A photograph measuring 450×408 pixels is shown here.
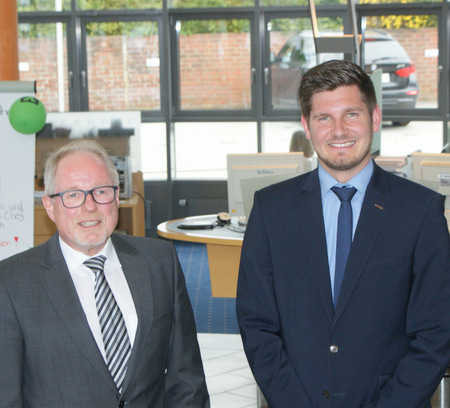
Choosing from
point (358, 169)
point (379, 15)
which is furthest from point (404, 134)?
point (358, 169)

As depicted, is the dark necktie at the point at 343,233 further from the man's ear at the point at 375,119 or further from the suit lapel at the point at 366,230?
the man's ear at the point at 375,119

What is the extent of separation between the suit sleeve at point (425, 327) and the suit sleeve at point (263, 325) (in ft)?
0.79

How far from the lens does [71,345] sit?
169cm

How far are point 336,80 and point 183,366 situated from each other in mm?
864

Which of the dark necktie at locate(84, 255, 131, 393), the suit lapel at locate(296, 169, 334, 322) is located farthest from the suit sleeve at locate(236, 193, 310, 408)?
the dark necktie at locate(84, 255, 131, 393)

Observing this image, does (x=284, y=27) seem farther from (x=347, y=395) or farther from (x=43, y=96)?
(x=347, y=395)

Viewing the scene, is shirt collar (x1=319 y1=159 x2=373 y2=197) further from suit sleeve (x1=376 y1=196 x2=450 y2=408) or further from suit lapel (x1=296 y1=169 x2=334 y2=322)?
suit sleeve (x1=376 y1=196 x2=450 y2=408)

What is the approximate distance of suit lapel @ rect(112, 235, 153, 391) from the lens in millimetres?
1746

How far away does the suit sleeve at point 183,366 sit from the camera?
1855 mm

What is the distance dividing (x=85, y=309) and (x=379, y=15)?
7673 mm

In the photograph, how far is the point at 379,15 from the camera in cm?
862

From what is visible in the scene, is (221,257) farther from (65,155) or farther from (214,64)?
(214,64)

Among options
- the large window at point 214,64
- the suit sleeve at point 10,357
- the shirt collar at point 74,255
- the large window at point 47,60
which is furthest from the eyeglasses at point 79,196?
the large window at point 47,60

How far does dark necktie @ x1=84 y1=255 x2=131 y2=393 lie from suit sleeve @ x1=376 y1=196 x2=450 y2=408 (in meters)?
0.65
